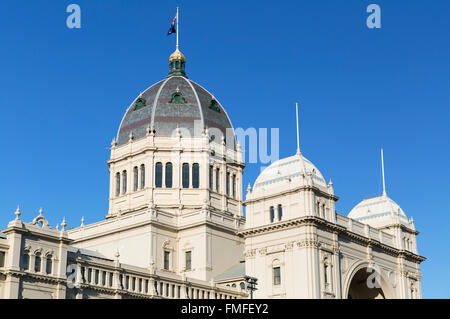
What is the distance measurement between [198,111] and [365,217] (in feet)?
93.8

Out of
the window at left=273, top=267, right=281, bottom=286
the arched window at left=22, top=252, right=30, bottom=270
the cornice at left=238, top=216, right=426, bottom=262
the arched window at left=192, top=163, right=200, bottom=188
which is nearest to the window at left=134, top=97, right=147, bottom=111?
the arched window at left=192, top=163, right=200, bottom=188

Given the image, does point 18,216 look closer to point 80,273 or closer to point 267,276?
Answer: point 80,273

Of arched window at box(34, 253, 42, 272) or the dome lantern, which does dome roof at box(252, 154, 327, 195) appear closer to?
arched window at box(34, 253, 42, 272)

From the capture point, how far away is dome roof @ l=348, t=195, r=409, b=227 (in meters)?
94.4

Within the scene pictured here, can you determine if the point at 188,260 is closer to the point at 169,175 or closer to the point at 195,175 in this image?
the point at 195,175

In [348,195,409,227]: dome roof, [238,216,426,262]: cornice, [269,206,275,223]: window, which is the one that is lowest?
[238,216,426,262]: cornice

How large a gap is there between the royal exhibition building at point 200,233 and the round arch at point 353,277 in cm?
18

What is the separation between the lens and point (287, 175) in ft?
264

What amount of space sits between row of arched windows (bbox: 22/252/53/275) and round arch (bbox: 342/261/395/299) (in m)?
32.8

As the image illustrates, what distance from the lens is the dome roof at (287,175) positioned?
3113 inches

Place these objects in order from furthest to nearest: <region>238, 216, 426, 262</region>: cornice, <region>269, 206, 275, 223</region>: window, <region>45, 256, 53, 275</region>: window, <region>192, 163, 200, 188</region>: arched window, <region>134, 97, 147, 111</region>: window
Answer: <region>134, 97, 147, 111</region>: window, <region>192, 163, 200, 188</region>: arched window, <region>269, 206, 275, 223</region>: window, <region>238, 216, 426, 262</region>: cornice, <region>45, 256, 53, 275</region>: window

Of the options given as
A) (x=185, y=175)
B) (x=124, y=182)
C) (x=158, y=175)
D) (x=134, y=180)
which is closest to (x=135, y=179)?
(x=134, y=180)

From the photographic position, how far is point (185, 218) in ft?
306

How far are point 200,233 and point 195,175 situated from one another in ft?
40.7
